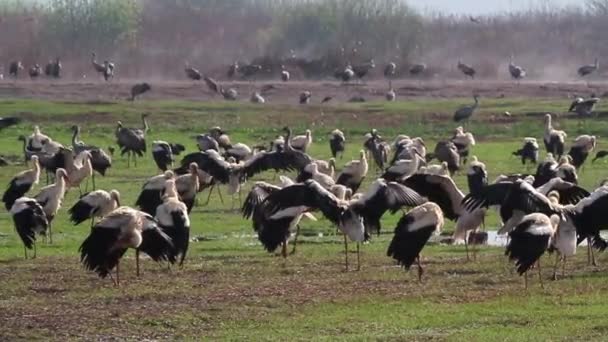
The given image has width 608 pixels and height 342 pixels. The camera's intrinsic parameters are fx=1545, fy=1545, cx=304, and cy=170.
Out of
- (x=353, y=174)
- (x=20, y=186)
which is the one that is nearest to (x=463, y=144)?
(x=353, y=174)

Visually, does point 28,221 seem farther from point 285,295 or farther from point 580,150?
point 580,150

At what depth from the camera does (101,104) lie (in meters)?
49.3

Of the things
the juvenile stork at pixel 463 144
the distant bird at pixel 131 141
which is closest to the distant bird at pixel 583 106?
the juvenile stork at pixel 463 144

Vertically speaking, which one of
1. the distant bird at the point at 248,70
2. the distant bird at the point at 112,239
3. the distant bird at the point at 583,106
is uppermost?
the distant bird at the point at 248,70

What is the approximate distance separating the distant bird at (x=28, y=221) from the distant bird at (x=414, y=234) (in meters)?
4.15

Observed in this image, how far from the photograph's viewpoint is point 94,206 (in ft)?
59.3

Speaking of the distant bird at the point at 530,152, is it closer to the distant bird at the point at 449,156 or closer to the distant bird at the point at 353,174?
the distant bird at the point at 449,156

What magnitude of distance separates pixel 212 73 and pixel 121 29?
1054cm

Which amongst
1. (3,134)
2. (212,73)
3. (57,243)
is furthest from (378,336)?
(212,73)

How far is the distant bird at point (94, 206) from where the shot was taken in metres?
18.0

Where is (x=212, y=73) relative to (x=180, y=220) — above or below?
above

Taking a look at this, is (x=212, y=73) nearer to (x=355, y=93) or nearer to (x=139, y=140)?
(x=355, y=93)

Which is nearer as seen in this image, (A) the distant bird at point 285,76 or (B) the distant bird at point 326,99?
(B) the distant bird at point 326,99

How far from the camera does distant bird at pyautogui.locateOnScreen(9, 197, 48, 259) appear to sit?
16.9 metres
